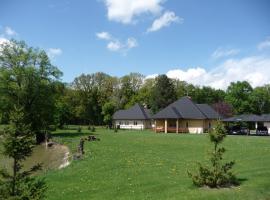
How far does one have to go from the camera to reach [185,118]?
195 feet

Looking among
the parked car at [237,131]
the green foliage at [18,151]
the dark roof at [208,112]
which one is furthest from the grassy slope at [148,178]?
the dark roof at [208,112]

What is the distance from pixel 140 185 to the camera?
15789 millimetres

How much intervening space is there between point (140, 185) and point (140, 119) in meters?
62.3

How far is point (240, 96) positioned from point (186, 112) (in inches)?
1596

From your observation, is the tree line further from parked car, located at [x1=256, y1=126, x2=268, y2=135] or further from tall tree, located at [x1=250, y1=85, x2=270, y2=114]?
parked car, located at [x1=256, y1=126, x2=268, y2=135]

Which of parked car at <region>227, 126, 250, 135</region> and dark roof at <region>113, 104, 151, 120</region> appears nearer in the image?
parked car at <region>227, 126, 250, 135</region>

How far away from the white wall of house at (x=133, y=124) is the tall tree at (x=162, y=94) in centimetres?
562

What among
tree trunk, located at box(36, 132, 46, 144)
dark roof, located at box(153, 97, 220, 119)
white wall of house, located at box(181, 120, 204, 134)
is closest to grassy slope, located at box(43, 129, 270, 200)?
tree trunk, located at box(36, 132, 46, 144)

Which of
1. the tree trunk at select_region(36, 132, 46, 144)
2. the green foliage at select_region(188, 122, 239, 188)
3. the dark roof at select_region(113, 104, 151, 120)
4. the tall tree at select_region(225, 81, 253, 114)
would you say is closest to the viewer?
the green foliage at select_region(188, 122, 239, 188)

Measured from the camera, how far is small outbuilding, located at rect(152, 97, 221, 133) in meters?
59.2

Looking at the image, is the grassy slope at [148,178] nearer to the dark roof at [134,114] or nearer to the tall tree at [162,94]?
the dark roof at [134,114]

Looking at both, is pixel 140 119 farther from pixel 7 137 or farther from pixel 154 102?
pixel 7 137

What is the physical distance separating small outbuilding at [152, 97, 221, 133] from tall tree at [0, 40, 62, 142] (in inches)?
756

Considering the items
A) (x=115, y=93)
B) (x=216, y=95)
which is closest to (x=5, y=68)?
(x=115, y=93)
